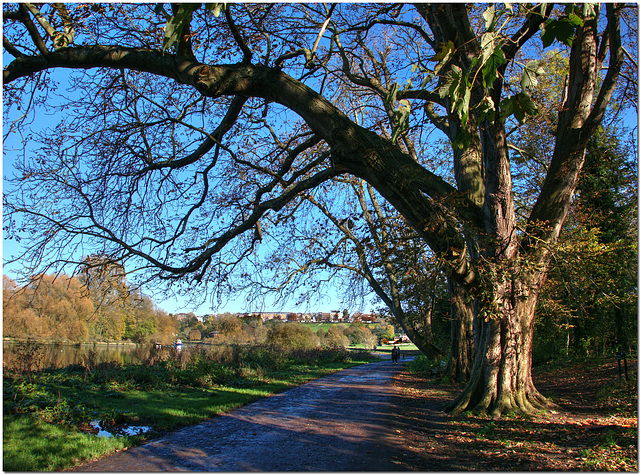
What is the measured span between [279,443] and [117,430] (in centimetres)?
296

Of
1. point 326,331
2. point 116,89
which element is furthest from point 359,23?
point 326,331

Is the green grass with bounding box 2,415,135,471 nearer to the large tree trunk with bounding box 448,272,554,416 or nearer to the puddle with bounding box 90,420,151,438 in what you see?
the puddle with bounding box 90,420,151,438

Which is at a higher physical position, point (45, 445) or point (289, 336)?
point (45, 445)

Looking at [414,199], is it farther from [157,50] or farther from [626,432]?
[157,50]

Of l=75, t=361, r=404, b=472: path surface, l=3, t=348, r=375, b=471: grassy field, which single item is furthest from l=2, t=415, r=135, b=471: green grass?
l=75, t=361, r=404, b=472: path surface

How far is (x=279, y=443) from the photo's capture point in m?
6.18

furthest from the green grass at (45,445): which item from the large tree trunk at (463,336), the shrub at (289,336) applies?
the shrub at (289,336)

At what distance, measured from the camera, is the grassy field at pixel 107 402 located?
546 centimetres

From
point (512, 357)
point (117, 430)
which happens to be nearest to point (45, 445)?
point (117, 430)

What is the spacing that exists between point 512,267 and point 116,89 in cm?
841

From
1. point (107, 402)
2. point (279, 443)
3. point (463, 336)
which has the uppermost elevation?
point (463, 336)

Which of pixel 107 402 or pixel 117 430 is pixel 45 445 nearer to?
pixel 117 430

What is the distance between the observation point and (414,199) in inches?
247

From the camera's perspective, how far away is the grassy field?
546 cm
